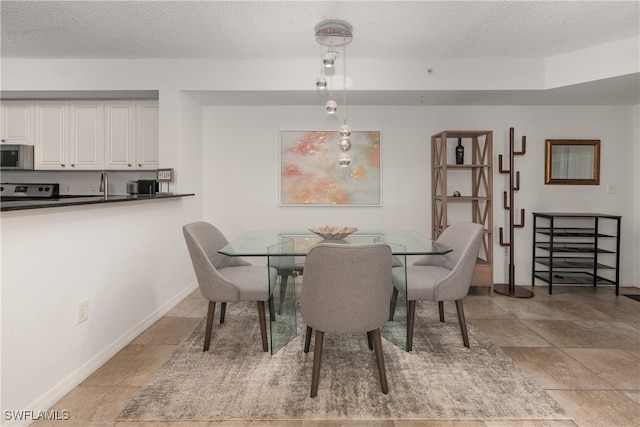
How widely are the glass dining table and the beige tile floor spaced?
72 centimetres

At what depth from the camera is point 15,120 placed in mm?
3691

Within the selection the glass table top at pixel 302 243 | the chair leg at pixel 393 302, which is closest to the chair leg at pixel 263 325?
the glass table top at pixel 302 243

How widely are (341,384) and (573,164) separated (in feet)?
12.3

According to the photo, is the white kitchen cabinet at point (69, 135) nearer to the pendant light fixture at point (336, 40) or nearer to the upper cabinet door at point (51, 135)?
the upper cabinet door at point (51, 135)

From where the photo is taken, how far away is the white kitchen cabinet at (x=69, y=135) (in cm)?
369

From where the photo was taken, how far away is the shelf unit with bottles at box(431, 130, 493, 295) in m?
3.47

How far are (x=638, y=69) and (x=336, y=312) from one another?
3.27 m

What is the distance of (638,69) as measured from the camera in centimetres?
279

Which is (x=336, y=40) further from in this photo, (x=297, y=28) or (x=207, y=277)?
(x=207, y=277)

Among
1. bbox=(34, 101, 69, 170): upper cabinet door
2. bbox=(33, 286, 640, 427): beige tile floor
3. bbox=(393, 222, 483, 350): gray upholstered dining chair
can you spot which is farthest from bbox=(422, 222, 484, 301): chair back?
bbox=(34, 101, 69, 170): upper cabinet door

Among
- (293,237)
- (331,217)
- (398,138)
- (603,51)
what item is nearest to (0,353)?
(293,237)

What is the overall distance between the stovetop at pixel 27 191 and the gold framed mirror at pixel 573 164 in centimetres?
582

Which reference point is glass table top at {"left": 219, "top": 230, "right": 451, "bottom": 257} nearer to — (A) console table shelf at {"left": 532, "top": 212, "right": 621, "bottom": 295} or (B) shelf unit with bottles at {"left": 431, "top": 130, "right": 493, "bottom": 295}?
(B) shelf unit with bottles at {"left": 431, "top": 130, "right": 493, "bottom": 295}

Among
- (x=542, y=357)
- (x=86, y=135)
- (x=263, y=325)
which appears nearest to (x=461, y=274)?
(x=542, y=357)
